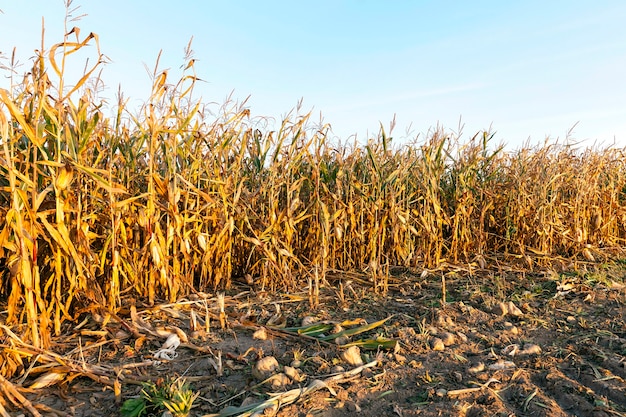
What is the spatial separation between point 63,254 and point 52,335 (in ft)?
1.77

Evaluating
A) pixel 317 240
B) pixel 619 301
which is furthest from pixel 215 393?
pixel 619 301

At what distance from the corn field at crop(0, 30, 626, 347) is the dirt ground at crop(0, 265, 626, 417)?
27 cm

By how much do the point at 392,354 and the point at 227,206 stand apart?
5.63 ft

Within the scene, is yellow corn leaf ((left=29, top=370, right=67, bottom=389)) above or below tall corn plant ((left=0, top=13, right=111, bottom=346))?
below

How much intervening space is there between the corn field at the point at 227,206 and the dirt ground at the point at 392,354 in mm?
269

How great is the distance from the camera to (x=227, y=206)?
11.3ft

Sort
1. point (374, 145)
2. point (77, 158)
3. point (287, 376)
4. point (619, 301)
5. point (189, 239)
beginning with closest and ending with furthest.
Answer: point (287, 376) → point (77, 158) → point (189, 239) → point (619, 301) → point (374, 145)

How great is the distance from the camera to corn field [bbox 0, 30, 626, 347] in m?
2.29

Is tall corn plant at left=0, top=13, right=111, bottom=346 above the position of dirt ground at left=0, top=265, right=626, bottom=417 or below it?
above

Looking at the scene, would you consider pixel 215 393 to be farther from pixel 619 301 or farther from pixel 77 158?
pixel 619 301

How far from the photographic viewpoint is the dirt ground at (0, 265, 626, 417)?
202 cm

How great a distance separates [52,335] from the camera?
8.50ft

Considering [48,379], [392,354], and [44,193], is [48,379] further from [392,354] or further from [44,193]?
[392,354]

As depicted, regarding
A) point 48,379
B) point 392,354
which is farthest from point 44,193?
point 392,354
